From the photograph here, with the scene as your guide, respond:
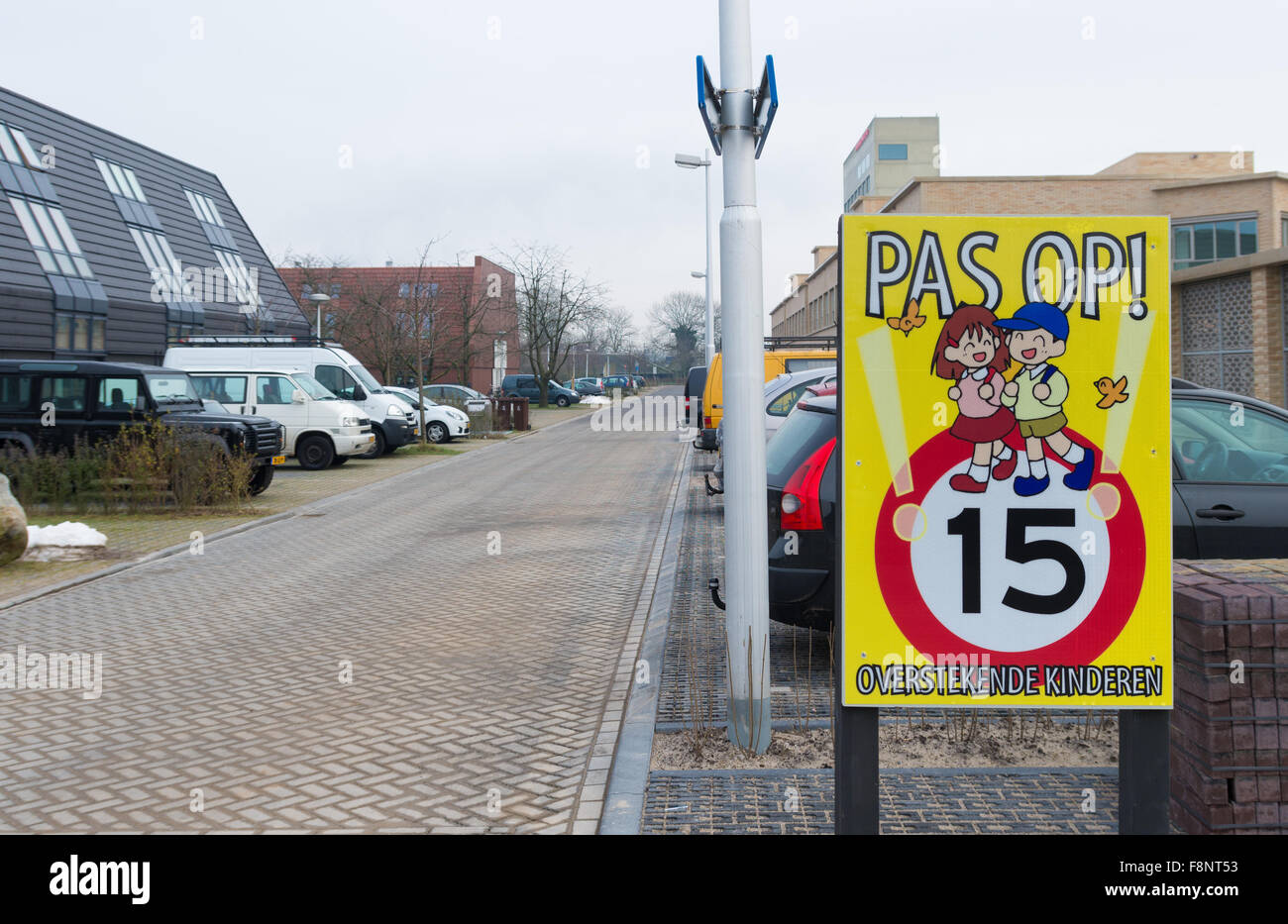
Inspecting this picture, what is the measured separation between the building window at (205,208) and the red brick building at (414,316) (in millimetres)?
4230

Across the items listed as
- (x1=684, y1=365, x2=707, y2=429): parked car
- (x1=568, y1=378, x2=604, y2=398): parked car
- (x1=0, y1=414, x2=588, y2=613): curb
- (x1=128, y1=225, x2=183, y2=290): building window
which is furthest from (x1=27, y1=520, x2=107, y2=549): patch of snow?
(x1=568, y1=378, x2=604, y2=398): parked car

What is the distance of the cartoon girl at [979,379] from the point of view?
318 centimetres

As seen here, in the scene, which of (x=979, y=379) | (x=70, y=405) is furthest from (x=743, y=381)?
(x=70, y=405)

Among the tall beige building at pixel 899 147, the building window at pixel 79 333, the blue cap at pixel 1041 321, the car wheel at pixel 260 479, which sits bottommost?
the car wheel at pixel 260 479

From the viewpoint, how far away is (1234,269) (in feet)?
65.4

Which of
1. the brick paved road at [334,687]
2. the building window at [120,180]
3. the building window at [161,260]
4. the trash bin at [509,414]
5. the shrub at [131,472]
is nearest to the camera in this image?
the brick paved road at [334,687]

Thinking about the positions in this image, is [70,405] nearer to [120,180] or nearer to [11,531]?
[11,531]

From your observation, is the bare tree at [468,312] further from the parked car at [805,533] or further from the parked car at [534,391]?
the parked car at [805,533]

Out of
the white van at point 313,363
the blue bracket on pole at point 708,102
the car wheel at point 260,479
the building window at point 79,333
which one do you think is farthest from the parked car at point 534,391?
the blue bracket on pole at point 708,102

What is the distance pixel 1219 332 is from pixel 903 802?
1983 centimetres

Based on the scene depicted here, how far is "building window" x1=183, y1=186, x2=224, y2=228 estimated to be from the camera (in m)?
39.2

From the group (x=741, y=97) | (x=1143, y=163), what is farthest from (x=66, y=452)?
(x=1143, y=163)

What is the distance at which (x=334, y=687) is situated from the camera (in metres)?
6.29

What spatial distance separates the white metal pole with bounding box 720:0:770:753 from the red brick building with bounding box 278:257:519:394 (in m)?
22.6
